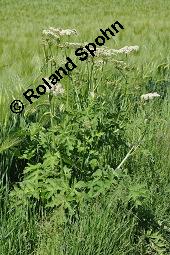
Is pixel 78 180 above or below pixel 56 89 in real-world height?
below

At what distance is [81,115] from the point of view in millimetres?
1868

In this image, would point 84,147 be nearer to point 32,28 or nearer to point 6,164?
point 6,164
